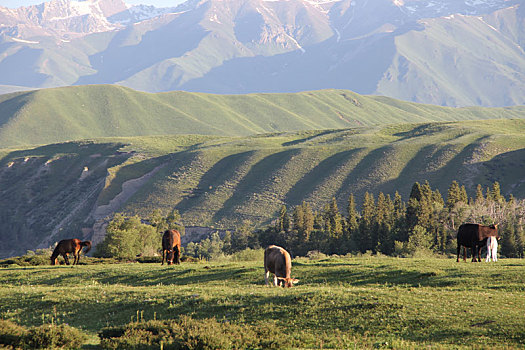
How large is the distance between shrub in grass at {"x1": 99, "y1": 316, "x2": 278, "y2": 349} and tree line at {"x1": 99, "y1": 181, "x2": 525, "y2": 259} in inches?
1953

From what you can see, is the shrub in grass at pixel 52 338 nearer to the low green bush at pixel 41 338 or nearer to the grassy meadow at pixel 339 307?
the low green bush at pixel 41 338

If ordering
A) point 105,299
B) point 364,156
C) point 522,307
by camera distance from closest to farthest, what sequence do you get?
point 522,307, point 105,299, point 364,156

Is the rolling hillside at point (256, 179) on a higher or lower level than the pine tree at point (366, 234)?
higher

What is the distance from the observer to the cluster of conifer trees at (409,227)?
2889 inches

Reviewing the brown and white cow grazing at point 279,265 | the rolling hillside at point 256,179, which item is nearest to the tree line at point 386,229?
the rolling hillside at point 256,179

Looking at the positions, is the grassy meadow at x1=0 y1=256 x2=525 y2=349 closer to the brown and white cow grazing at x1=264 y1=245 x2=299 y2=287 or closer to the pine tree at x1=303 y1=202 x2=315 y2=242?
the brown and white cow grazing at x1=264 y1=245 x2=299 y2=287

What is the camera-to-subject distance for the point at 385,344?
1752 centimetres

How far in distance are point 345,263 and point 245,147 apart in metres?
162

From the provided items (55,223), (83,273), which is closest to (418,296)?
(83,273)

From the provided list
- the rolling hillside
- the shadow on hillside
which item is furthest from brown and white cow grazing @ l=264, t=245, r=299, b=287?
the shadow on hillside

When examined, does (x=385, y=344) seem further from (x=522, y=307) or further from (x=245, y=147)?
(x=245, y=147)

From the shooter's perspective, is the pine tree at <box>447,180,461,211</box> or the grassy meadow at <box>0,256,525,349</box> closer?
the grassy meadow at <box>0,256,525,349</box>

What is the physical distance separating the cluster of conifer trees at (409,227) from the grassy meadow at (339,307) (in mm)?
40068

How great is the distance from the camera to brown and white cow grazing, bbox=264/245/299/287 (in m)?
26.7
